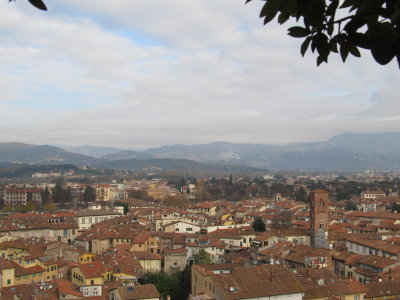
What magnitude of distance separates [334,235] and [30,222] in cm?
2183

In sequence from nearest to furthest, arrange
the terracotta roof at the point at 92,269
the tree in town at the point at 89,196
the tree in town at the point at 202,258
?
1. the terracotta roof at the point at 92,269
2. the tree in town at the point at 202,258
3. the tree in town at the point at 89,196

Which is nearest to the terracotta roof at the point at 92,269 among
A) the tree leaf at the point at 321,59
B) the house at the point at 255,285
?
the house at the point at 255,285

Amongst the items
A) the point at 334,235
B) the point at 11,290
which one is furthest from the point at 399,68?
the point at 334,235

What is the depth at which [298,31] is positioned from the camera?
1547 mm

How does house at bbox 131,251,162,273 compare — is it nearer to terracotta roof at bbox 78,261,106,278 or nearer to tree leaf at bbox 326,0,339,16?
terracotta roof at bbox 78,261,106,278

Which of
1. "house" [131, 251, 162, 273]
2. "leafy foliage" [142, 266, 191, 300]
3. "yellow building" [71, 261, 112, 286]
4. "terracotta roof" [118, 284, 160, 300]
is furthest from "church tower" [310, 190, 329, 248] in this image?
"terracotta roof" [118, 284, 160, 300]

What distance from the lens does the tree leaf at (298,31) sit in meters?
1.54

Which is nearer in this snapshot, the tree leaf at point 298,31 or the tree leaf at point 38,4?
the tree leaf at point 38,4

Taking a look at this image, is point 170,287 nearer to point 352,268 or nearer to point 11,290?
point 11,290

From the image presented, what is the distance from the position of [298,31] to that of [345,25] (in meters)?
0.15

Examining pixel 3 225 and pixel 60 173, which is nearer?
pixel 3 225

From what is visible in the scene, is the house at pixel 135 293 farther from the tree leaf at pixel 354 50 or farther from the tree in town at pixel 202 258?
the tree leaf at pixel 354 50

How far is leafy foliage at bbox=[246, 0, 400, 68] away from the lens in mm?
1358

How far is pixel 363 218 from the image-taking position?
38250 mm
